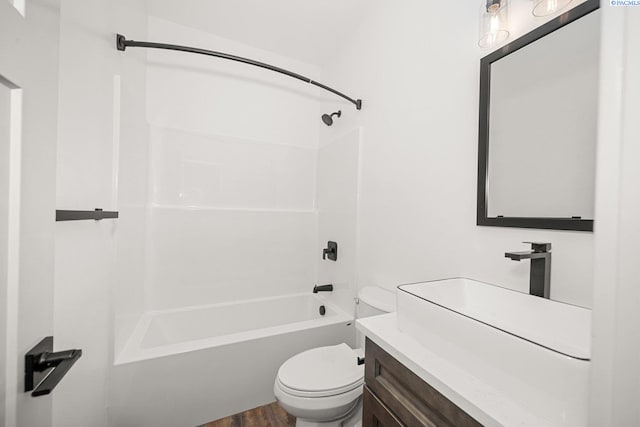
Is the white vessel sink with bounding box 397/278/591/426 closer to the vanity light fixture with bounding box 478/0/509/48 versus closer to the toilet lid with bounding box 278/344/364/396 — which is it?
the toilet lid with bounding box 278/344/364/396

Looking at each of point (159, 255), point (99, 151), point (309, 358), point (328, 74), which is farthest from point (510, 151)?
point (159, 255)

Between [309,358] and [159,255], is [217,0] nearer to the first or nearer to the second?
[159,255]

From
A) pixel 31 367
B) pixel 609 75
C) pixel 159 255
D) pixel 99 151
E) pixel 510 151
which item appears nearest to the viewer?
pixel 609 75

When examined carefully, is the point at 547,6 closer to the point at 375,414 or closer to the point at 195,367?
Answer: the point at 375,414

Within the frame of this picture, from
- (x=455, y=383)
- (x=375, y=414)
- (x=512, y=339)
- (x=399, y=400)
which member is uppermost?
(x=512, y=339)

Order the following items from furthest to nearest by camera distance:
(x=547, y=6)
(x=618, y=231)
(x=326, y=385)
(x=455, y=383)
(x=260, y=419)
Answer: (x=260, y=419)
(x=326, y=385)
(x=547, y=6)
(x=455, y=383)
(x=618, y=231)

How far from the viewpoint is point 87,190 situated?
0.97m

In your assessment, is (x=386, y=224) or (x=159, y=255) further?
(x=159, y=255)

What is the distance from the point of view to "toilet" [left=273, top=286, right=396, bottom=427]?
1080 mm

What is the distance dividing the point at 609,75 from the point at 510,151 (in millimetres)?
724

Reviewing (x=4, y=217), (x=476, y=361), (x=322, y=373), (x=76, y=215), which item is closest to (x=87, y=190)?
(x=76, y=215)

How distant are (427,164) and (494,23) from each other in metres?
0.60

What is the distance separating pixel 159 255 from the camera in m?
1.90

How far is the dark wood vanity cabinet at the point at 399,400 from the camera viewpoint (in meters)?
0.57
